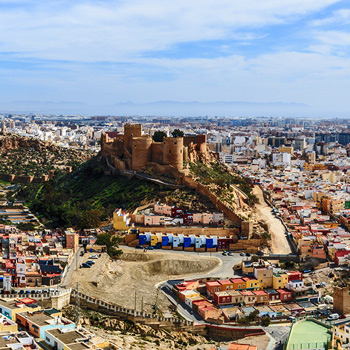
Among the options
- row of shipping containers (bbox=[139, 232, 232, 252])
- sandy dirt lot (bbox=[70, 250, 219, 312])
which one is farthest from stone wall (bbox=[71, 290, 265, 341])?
row of shipping containers (bbox=[139, 232, 232, 252])

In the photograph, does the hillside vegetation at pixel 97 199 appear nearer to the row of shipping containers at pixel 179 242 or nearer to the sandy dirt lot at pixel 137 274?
the row of shipping containers at pixel 179 242

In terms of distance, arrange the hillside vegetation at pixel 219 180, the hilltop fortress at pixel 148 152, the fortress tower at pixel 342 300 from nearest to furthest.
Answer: the fortress tower at pixel 342 300
the hillside vegetation at pixel 219 180
the hilltop fortress at pixel 148 152

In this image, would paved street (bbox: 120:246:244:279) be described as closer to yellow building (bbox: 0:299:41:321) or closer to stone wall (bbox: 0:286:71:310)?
stone wall (bbox: 0:286:71:310)

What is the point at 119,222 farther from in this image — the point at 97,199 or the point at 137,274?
the point at 97,199

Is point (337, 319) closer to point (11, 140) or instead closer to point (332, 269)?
point (332, 269)

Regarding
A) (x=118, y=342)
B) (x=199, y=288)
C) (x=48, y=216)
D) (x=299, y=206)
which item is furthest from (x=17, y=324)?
(x=299, y=206)

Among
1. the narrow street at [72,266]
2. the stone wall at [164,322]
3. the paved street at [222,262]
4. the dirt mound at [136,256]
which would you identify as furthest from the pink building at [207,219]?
the stone wall at [164,322]
